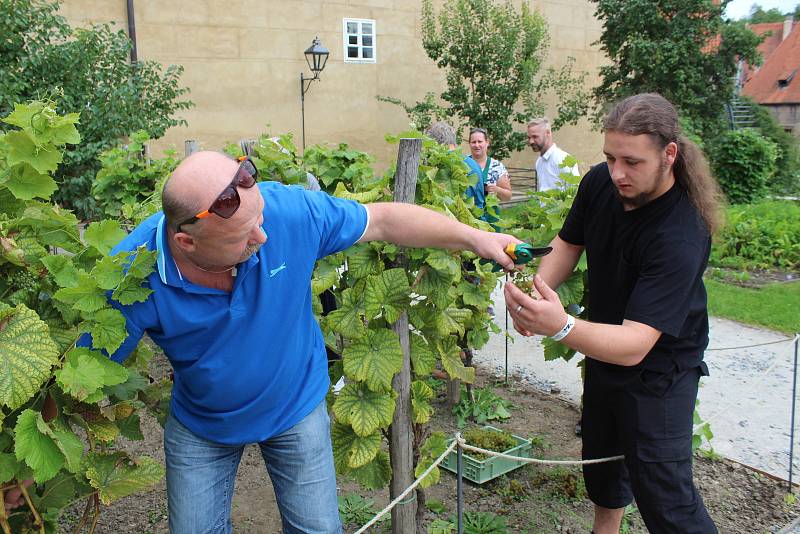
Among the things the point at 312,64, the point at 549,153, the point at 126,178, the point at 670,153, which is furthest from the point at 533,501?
the point at 312,64

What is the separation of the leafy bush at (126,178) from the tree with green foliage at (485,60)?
8.01 metres

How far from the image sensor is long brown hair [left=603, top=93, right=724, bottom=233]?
2.41 m

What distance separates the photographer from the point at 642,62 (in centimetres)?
1590

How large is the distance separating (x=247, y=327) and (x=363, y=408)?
94 centimetres

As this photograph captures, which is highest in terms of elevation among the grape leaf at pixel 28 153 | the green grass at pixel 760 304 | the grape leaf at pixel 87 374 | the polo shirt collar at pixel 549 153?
the grape leaf at pixel 28 153

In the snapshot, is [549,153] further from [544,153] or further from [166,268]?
[166,268]

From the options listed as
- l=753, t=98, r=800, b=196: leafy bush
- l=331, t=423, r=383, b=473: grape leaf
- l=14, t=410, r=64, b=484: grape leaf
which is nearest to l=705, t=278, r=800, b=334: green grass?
l=331, t=423, r=383, b=473: grape leaf

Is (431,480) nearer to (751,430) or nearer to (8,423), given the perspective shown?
(8,423)

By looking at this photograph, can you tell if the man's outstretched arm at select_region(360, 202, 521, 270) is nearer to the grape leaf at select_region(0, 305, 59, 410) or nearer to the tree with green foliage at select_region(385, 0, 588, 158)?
the grape leaf at select_region(0, 305, 59, 410)

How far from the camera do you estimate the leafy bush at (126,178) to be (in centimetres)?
645

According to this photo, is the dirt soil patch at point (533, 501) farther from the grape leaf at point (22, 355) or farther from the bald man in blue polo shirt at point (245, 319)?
the grape leaf at point (22, 355)

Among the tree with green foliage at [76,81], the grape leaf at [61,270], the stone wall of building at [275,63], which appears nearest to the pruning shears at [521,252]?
the grape leaf at [61,270]

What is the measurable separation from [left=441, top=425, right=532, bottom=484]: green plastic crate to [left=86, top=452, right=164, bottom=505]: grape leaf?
195cm

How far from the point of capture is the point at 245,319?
7.01ft
